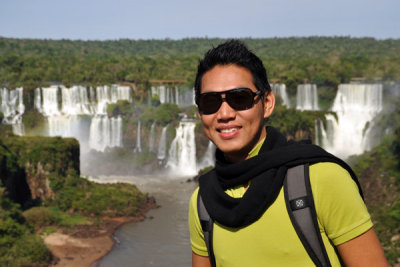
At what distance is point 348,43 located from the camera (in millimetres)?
159000

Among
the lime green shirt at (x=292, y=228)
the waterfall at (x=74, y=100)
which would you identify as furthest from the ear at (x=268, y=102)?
the waterfall at (x=74, y=100)

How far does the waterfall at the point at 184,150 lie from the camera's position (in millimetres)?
57562

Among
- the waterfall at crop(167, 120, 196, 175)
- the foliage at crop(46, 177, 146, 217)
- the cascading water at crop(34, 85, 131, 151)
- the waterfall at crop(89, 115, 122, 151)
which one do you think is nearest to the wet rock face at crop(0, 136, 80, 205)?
the foliage at crop(46, 177, 146, 217)

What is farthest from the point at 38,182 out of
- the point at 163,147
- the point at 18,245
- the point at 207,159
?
the point at 207,159

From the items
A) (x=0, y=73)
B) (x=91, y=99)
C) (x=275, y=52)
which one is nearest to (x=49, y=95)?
(x=91, y=99)

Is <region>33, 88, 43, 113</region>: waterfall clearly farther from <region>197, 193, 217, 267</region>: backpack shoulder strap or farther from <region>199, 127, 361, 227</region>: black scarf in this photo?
<region>199, 127, 361, 227</region>: black scarf

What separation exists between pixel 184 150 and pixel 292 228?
181ft

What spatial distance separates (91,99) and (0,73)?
22.3 m

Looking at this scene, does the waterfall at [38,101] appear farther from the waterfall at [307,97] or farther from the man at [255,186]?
the man at [255,186]

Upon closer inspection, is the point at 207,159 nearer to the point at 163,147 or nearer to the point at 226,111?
the point at 163,147

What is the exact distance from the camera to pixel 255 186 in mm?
2828

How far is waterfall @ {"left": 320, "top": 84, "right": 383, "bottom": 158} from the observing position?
6109 centimetres

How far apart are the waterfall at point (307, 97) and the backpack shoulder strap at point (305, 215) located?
6681cm

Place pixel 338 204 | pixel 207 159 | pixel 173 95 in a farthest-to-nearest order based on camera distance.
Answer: pixel 173 95 → pixel 207 159 → pixel 338 204
